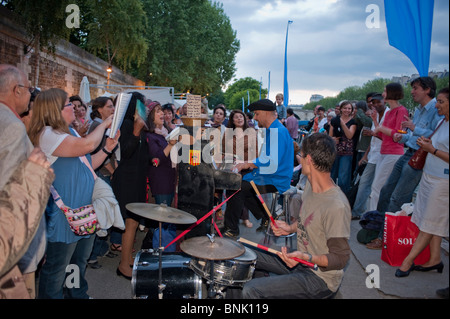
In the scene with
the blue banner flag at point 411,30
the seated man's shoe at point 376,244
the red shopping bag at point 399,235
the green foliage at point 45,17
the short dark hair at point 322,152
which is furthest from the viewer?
the green foliage at point 45,17

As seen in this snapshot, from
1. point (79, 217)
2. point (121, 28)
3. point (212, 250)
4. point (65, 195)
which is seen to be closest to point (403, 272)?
point (212, 250)

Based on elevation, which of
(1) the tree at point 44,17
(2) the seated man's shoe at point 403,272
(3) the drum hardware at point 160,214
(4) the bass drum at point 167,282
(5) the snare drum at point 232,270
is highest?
(1) the tree at point 44,17

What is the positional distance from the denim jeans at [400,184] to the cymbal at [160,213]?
3.07 m

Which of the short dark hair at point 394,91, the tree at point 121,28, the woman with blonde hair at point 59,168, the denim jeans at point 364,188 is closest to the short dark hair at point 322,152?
the woman with blonde hair at point 59,168

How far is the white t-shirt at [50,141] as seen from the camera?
267 centimetres

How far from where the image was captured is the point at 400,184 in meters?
4.63

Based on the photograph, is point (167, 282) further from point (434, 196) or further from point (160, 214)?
point (434, 196)

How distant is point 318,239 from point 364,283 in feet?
6.33

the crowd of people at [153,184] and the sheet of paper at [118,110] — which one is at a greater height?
the sheet of paper at [118,110]

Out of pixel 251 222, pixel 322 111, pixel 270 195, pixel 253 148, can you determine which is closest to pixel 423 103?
pixel 270 195

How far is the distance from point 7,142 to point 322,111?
9472mm

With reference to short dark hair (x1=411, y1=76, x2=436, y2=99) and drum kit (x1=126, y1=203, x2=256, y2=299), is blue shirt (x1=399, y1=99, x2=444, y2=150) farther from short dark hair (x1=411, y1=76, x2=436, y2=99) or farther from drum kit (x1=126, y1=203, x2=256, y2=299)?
drum kit (x1=126, y1=203, x2=256, y2=299)

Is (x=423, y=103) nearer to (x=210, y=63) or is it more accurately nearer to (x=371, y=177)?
(x=371, y=177)

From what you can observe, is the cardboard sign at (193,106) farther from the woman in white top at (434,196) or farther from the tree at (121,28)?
the tree at (121,28)
